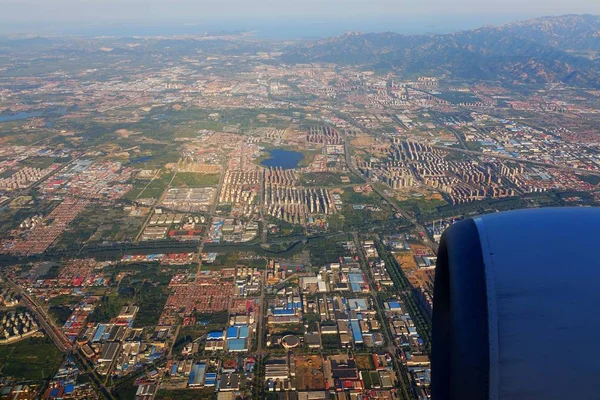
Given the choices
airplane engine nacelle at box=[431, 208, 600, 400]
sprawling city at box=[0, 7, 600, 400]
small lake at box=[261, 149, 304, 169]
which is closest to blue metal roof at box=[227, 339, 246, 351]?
sprawling city at box=[0, 7, 600, 400]

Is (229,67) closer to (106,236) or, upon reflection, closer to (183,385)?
(106,236)

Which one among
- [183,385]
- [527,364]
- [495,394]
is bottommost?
[183,385]

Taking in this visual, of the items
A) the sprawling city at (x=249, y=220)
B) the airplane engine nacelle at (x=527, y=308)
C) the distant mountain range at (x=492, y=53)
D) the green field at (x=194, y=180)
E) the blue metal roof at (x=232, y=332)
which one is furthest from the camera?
the distant mountain range at (x=492, y=53)

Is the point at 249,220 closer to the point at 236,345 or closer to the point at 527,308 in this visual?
the point at 236,345

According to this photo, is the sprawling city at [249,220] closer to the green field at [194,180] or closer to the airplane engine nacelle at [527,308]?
the green field at [194,180]

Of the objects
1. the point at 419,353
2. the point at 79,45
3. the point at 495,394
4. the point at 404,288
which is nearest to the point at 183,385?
the point at 419,353

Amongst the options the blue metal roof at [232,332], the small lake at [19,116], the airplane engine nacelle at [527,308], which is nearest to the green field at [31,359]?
the blue metal roof at [232,332]
